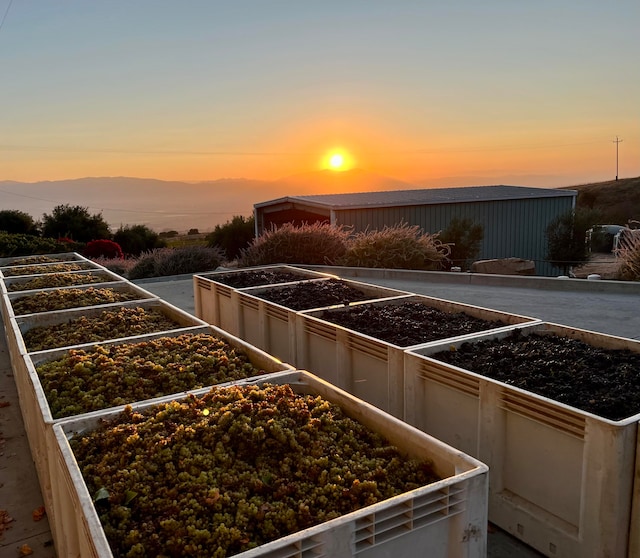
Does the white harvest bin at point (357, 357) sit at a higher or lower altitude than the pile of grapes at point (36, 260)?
lower

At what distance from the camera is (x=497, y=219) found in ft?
76.9

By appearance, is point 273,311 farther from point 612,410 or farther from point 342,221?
point 342,221

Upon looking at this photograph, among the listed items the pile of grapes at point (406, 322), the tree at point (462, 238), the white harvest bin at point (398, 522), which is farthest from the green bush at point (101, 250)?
the white harvest bin at point (398, 522)

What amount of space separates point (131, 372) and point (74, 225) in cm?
2727

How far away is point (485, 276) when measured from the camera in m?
11.5

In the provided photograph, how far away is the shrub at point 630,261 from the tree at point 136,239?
22268mm

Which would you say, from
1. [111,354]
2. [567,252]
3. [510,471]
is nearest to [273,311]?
[111,354]

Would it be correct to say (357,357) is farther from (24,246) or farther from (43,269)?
(24,246)

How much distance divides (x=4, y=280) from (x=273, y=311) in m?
4.70

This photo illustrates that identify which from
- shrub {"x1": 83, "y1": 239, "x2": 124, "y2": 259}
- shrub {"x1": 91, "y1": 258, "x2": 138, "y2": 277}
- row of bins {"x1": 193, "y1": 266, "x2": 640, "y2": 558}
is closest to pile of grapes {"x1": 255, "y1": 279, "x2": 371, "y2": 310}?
row of bins {"x1": 193, "y1": 266, "x2": 640, "y2": 558}

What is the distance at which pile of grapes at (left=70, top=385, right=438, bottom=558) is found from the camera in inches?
90.0

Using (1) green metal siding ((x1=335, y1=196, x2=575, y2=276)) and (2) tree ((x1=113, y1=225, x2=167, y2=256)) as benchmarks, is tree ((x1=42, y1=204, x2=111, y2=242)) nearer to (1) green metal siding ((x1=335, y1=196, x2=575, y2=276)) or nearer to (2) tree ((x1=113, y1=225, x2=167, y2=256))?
(2) tree ((x1=113, y1=225, x2=167, y2=256))

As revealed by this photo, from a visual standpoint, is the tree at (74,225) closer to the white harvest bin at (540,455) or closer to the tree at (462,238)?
the tree at (462,238)

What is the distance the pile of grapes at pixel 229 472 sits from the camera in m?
2.29
